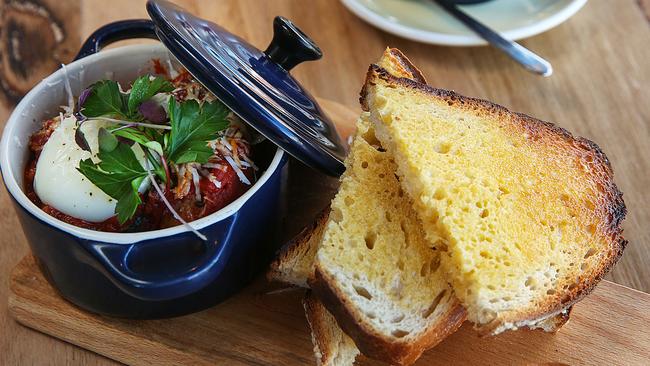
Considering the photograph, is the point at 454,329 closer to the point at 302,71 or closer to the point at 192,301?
the point at 192,301

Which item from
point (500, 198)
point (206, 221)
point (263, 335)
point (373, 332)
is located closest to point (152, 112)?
point (206, 221)

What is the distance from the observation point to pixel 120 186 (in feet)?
4.56

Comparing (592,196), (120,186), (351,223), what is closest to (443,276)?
(351,223)

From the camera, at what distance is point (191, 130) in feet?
4.82

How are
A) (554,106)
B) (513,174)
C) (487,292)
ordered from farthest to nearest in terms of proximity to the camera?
(554,106) → (513,174) → (487,292)

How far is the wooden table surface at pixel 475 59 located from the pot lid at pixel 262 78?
64cm

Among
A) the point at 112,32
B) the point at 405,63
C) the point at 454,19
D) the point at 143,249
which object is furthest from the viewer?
the point at 454,19

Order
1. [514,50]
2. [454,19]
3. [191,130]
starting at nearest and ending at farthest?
1. [191,130]
2. [514,50]
3. [454,19]

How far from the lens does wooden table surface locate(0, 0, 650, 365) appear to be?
221 centimetres

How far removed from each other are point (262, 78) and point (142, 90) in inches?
9.9

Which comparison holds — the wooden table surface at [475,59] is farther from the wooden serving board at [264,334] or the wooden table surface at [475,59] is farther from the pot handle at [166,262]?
the pot handle at [166,262]

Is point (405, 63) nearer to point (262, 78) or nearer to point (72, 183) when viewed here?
point (262, 78)

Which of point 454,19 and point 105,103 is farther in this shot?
point 454,19

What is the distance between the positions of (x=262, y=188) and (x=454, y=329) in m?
0.48
